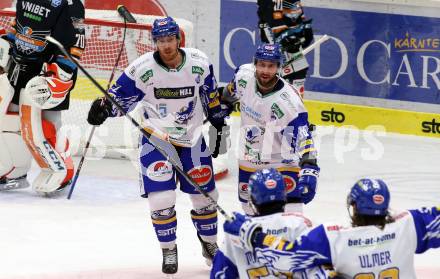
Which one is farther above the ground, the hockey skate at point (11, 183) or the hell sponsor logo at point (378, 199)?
the hell sponsor logo at point (378, 199)

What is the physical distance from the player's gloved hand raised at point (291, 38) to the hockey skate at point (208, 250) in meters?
3.22

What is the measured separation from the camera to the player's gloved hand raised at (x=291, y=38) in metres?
10.7

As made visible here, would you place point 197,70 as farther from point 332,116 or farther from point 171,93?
point 332,116

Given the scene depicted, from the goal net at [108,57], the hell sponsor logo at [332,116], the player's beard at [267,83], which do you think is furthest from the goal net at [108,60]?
the player's beard at [267,83]

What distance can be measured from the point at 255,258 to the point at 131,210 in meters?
3.55

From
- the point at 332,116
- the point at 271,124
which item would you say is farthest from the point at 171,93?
the point at 332,116

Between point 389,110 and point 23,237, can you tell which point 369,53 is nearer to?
point 389,110

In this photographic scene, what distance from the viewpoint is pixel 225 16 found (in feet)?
38.0

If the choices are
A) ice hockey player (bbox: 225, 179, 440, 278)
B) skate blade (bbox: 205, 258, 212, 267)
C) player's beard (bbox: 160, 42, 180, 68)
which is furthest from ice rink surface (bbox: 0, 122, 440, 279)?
ice hockey player (bbox: 225, 179, 440, 278)

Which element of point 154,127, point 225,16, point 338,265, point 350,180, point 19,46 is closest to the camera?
point 338,265

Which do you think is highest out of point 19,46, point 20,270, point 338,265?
point 19,46

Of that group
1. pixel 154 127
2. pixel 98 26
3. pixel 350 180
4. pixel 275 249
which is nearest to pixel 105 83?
pixel 98 26

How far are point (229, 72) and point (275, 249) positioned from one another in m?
6.37

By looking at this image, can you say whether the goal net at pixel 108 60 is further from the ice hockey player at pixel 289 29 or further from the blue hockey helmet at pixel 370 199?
the blue hockey helmet at pixel 370 199
